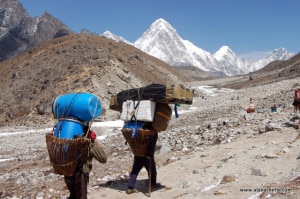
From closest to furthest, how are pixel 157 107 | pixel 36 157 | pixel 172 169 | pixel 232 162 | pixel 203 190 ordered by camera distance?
pixel 203 190, pixel 157 107, pixel 232 162, pixel 172 169, pixel 36 157

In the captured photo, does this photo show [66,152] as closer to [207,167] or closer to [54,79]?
[207,167]

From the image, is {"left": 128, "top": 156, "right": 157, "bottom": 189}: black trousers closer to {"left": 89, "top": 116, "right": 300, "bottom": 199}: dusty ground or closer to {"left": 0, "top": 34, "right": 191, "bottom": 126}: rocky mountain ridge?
{"left": 89, "top": 116, "right": 300, "bottom": 199}: dusty ground

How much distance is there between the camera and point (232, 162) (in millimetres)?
7855

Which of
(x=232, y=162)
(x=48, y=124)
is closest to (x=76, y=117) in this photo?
(x=232, y=162)

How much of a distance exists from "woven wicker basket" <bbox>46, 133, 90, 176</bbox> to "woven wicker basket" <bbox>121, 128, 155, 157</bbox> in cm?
185

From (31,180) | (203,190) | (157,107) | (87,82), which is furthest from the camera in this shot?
(87,82)

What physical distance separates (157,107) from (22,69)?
1534 inches

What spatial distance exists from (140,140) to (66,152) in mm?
2116

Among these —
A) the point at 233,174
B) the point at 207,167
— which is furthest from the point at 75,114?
the point at 207,167

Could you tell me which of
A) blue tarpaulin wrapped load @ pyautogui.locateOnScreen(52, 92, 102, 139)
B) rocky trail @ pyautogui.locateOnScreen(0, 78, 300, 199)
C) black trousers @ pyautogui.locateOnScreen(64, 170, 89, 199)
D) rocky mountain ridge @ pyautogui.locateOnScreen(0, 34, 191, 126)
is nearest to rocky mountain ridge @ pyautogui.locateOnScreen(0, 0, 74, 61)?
rocky mountain ridge @ pyautogui.locateOnScreen(0, 34, 191, 126)

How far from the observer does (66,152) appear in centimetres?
510

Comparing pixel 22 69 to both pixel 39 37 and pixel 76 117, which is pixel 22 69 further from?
pixel 39 37

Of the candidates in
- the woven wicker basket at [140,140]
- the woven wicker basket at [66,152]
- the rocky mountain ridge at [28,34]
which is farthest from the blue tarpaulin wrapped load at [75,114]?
the rocky mountain ridge at [28,34]

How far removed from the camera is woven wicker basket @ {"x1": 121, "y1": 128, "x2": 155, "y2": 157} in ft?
22.8
